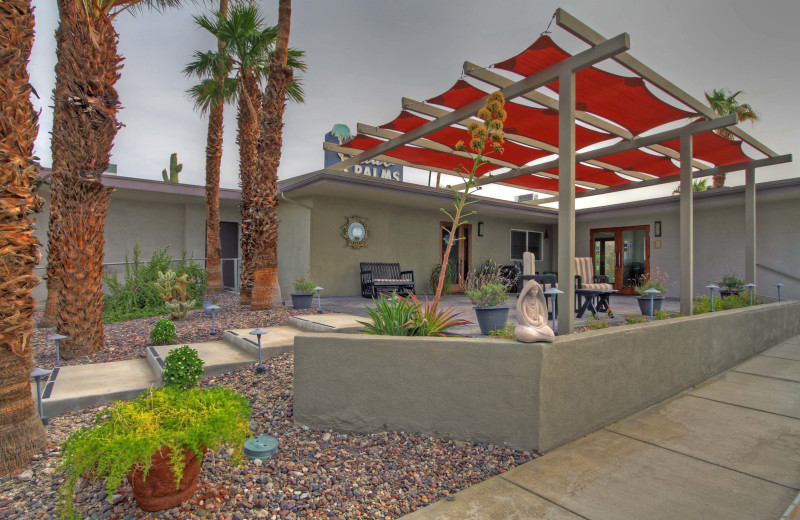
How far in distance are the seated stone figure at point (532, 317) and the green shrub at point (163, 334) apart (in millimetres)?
4138

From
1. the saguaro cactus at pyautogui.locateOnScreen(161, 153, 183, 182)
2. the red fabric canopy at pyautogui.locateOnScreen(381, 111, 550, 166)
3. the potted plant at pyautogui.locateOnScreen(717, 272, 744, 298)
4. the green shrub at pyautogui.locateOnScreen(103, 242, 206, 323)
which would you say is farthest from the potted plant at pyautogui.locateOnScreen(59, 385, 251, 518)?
the saguaro cactus at pyautogui.locateOnScreen(161, 153, 183, 182)

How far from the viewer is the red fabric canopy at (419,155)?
668cm

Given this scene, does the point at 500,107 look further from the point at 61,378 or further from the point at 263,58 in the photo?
the point at 263,58

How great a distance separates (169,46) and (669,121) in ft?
40.9

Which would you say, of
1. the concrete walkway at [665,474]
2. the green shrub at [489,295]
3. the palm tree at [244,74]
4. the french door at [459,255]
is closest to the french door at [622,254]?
the french door at [459,255]

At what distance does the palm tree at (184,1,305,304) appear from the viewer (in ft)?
26.7

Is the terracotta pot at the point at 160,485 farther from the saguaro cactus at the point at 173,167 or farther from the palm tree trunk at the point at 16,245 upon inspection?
the saguaro cactus at the point at 173,167

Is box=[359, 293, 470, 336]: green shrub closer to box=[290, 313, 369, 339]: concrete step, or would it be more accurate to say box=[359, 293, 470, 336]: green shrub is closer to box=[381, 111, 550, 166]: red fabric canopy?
box=[290, 313, 369, 339]: concrete step

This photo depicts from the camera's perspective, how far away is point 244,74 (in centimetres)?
866

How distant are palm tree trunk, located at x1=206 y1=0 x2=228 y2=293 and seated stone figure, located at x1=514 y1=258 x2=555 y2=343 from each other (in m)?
9.29

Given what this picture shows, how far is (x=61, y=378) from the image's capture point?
147 inches

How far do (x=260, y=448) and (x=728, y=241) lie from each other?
41.8 ft

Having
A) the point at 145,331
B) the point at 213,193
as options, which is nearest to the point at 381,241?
the point at 213,193

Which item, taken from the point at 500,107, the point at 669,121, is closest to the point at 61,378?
the point at 500,107
